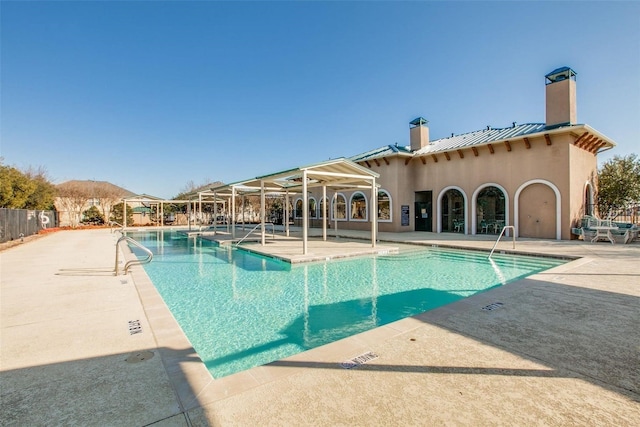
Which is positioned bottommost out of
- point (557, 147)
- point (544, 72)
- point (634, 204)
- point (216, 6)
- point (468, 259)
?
point (468, 259)

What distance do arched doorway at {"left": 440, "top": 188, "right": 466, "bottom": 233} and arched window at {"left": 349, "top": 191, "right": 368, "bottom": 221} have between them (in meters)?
4.94

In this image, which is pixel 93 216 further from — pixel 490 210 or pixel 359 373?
pixel 359 373

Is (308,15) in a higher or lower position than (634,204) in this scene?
higher

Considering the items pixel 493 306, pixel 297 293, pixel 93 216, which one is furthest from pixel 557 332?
pixel 93 216

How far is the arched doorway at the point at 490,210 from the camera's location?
16.2 meters

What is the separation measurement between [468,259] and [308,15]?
1279 centimetres

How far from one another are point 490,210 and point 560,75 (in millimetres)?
6952

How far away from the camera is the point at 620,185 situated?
17062 millimetres

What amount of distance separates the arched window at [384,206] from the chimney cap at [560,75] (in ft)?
31.4

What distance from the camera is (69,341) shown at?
3.51 metres

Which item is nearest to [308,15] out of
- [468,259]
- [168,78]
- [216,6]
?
[216,6]

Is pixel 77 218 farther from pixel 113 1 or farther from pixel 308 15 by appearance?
pixel 308 15

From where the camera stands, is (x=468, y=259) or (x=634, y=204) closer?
(x=468, y=259)

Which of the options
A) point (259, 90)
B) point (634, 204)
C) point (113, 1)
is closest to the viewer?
point (113, 1)
